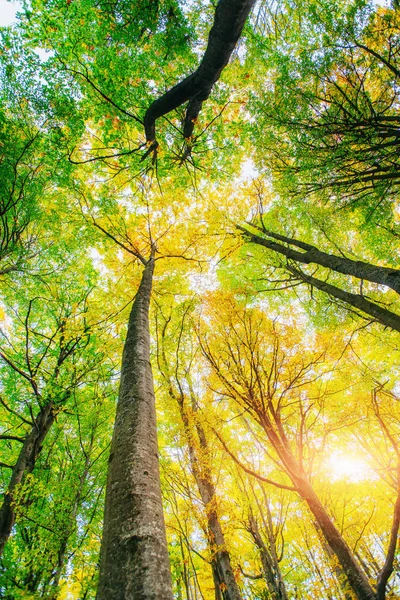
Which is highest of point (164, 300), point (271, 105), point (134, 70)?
point (271, 105)

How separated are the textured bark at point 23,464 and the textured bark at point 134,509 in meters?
4.23

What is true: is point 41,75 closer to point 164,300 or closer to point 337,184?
point 164,300

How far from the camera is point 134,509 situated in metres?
1.29

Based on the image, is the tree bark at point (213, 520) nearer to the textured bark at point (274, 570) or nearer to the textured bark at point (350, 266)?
the textured bark at point (274, 570)

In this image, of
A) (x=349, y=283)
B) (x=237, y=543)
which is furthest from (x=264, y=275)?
(x=237, y=543)

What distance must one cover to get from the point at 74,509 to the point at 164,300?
4751 mm

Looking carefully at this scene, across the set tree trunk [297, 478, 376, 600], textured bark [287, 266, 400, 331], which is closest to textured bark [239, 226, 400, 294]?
textured bark [287, 266, 400, 331]

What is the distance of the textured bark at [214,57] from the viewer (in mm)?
2893

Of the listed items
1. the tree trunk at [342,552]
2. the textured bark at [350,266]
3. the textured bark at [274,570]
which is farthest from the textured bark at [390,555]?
the textured bark at [350,266]

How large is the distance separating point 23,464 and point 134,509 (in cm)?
513

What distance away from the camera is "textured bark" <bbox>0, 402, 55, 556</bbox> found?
436cm

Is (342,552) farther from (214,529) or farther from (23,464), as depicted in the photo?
(23,464)

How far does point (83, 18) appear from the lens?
4012mm

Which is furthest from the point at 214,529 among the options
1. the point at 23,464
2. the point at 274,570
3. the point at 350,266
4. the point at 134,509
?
the point at 350,266
